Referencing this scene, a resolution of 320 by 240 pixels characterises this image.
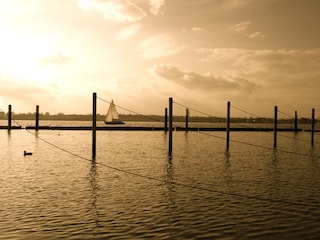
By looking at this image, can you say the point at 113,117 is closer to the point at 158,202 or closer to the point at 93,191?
the point at 93,191

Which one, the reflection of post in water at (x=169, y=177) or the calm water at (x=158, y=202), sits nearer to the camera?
the calm water at (x=158, y=202)

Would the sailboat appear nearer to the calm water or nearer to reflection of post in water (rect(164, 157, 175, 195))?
reflection of post in water (rect(164, 157, 175, 195))

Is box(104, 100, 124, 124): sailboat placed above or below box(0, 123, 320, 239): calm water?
above

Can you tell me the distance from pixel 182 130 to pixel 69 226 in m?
85.6

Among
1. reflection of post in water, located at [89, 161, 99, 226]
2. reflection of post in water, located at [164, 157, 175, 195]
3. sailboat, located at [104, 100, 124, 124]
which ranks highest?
sailboat, located at [104, 100, 124, 124]

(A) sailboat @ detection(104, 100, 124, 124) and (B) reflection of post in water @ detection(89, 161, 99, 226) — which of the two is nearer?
(B) reflection of post in water @ detection(89, 161, 99, 226)

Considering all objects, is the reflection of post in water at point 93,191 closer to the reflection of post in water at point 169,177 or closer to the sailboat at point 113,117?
the reflection of post in water at point 169,177

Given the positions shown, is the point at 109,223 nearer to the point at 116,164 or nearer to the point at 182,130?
the point at 116,164

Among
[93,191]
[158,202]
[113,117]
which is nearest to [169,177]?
[93,191]

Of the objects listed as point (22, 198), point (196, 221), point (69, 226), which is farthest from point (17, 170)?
point (196, 221)

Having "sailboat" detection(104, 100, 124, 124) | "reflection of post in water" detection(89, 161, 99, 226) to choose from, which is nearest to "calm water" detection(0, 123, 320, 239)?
"reflection of post in water" detection(89, 161, 99, 226)

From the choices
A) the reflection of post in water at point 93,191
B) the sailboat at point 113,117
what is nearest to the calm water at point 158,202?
the reflection of post in water at point 93,191

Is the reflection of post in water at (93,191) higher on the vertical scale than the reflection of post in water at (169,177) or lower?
lower

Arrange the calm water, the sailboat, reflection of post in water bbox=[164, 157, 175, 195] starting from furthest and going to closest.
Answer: the sailboat, reflection of post in water bbox=[164, 157, 175, 195], the calm water
